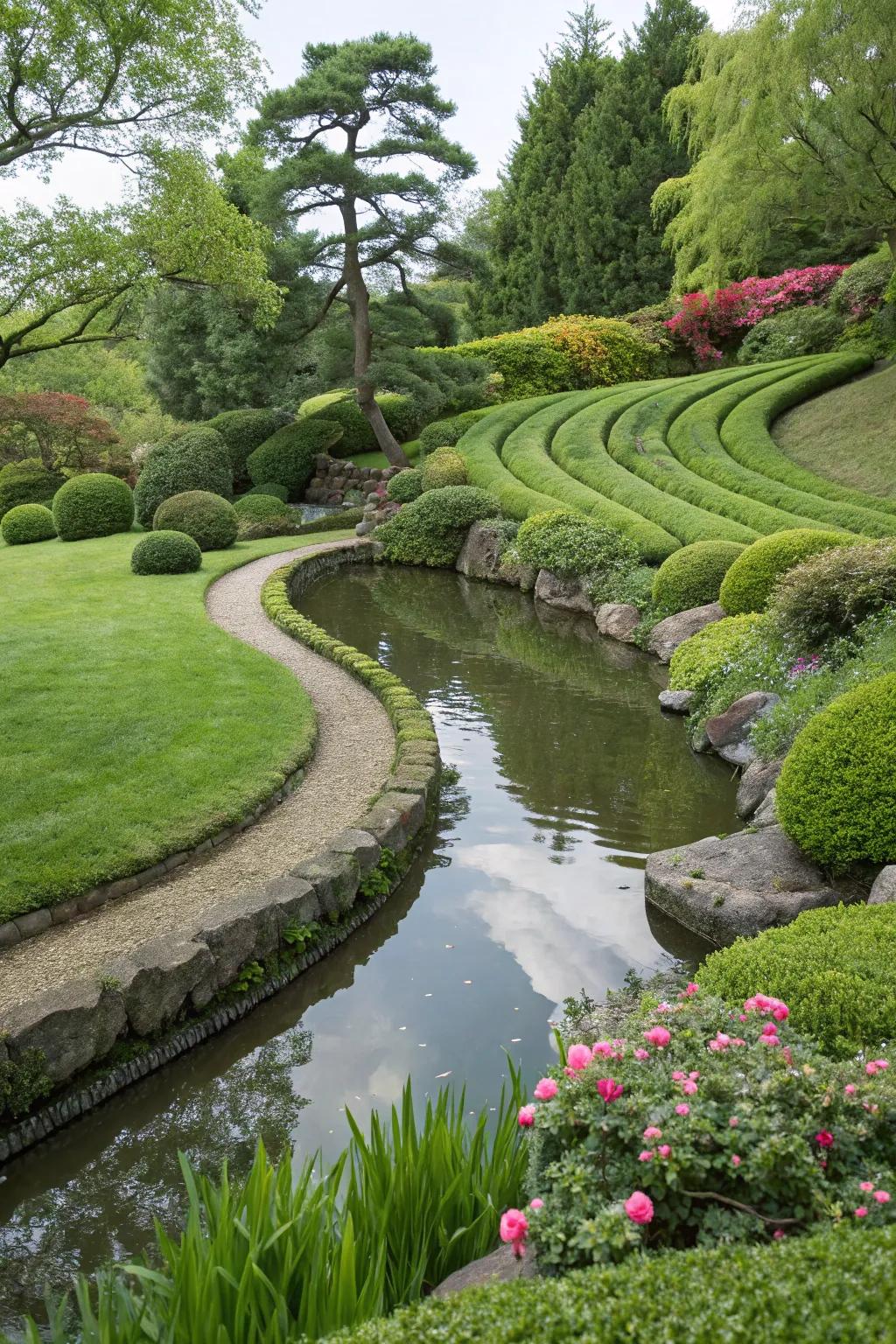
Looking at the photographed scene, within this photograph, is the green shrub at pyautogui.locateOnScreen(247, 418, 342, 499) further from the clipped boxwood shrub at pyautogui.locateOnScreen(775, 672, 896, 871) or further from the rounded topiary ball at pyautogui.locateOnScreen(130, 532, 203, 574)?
the clipped boxwood shrub at pyautogui.locateOnScreen(775, 672, 896, 871)

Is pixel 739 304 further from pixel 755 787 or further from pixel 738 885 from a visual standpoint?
pixel 738 885

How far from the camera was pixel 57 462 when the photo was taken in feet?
79.5

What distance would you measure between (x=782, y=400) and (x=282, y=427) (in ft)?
42.0

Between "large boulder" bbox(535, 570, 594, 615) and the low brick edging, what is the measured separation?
804 centimetres

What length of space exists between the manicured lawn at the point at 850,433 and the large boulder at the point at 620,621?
615 cm

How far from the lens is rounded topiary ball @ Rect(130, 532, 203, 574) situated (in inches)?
626

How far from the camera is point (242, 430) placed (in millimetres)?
24516

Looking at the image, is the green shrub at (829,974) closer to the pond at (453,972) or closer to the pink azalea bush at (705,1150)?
the pink azalea bush at (705,1150)

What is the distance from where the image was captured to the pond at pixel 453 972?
3.90 metres

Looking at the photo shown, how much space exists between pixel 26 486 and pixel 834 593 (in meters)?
20.2

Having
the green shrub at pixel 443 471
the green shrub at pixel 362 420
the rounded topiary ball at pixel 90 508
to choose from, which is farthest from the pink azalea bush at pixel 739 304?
the rounded topiary ball at pixel 90 508

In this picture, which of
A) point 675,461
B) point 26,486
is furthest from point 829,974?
point 26,486

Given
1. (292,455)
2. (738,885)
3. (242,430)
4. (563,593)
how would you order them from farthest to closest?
(242,430)
(292,455)
(563,593)
(738,885)

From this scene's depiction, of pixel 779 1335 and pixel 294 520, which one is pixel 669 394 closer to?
pixel 294 520
